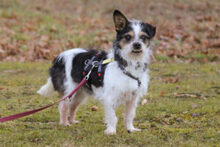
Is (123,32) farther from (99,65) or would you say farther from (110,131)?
(110,131)

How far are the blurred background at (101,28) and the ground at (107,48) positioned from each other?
30 millimetres

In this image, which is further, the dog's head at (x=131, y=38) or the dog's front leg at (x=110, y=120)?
the dog's front leg at (x=110, y=120)

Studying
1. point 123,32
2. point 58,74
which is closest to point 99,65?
point 123,32

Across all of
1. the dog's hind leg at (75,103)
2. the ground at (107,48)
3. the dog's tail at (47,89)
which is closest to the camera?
the ground at (107,48)

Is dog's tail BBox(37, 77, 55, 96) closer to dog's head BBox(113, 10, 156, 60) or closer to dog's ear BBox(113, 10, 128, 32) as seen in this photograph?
dog's head BBox(113, 10, 156, 60)

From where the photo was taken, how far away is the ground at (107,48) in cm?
446

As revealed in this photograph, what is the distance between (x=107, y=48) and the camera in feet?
37.3

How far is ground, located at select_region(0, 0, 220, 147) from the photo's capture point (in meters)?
4.46

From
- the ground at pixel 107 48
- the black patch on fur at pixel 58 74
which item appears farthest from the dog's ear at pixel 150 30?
the black patch on fur at pixel 58 74

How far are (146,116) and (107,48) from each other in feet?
19.6

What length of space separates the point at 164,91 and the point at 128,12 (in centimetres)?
1084

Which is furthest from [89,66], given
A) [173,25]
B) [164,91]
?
[173,25]

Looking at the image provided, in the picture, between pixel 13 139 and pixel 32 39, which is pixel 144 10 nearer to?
pixel 32 39

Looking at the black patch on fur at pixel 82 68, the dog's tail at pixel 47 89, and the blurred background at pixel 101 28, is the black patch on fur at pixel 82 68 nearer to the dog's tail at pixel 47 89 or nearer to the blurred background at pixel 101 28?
the dog's tail at pixel 47 89
